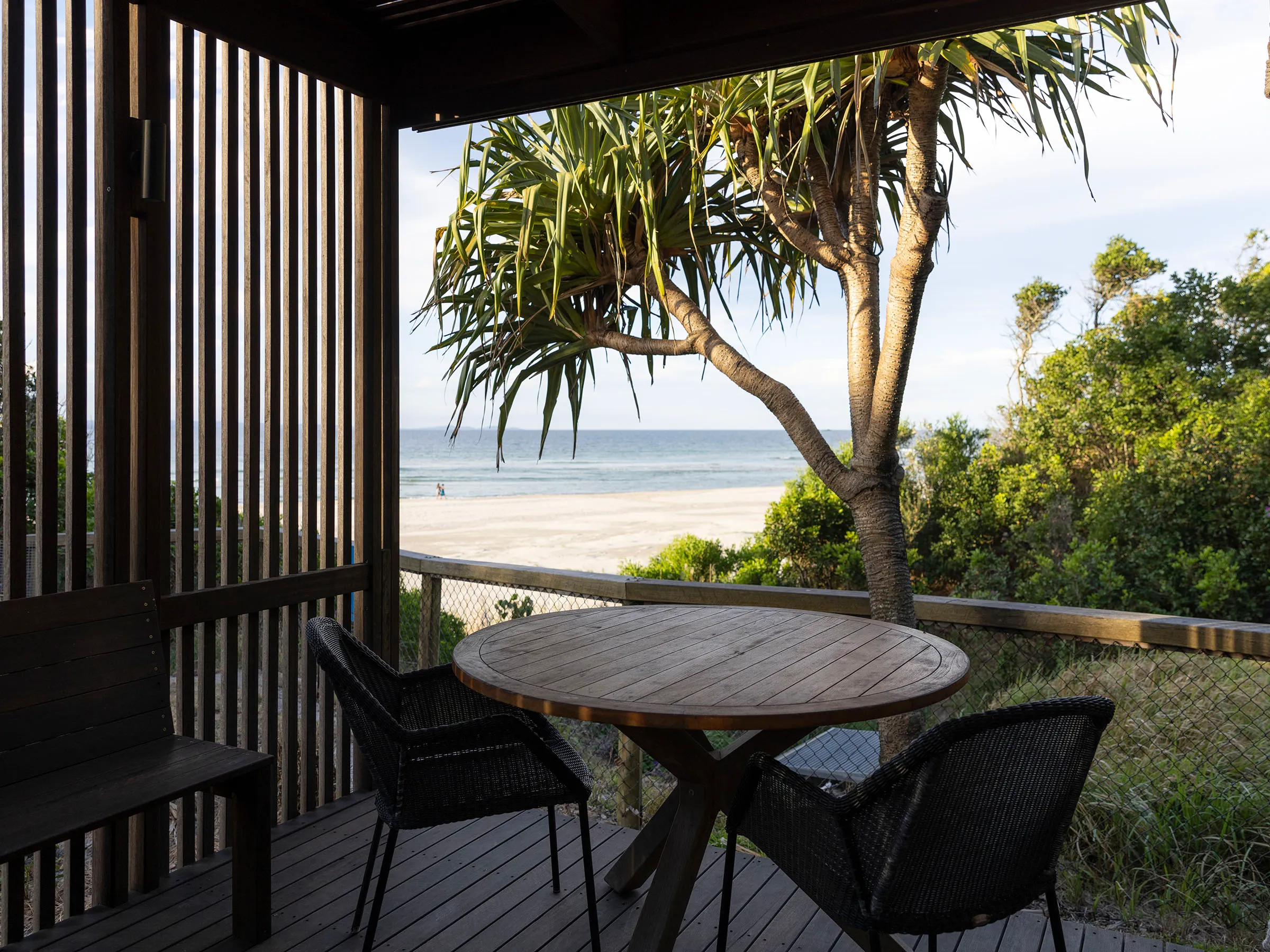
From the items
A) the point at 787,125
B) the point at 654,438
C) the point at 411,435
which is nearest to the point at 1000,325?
the point at 654,438

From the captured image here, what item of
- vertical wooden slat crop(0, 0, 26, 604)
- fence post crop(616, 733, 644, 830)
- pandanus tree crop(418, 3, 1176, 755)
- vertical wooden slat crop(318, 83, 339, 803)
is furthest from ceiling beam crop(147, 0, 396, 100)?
fence post crop(616, 733, 644, 830)

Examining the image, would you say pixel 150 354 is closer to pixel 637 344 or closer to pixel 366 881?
pixel 366 881

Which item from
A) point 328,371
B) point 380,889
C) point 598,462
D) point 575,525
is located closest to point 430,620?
point 328,371

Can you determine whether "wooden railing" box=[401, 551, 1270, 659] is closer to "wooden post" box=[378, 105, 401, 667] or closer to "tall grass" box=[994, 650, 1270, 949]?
"wooden post" box=[378, 105, 401, 667]

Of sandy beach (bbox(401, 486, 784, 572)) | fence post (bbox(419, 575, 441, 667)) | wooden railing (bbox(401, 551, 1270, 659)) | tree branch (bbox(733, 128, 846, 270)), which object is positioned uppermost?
tree branch (bbox(733, 128, 846, 270))

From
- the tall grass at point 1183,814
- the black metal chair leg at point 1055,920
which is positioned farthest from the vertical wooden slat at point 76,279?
the tall grass at point 1183,814

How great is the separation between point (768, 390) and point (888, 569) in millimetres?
872

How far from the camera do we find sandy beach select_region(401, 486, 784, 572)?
69.6ft

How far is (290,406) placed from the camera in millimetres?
2734

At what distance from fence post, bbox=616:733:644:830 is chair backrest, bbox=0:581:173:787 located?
1.38 metres

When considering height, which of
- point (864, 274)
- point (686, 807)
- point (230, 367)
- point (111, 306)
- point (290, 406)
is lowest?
point (686, 807)

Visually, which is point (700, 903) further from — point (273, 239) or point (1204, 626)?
point (273, 239)

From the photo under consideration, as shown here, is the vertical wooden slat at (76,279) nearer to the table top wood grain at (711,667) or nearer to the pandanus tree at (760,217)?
the table top wood grain at (711,667)

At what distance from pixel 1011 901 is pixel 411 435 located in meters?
34.9
